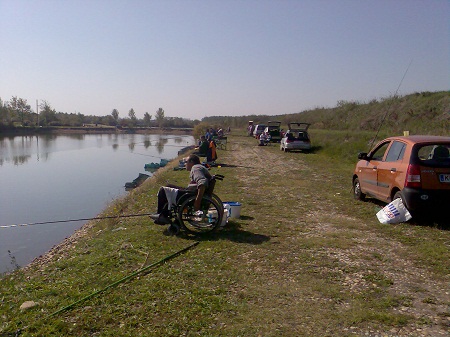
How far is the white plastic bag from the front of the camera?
285 inches

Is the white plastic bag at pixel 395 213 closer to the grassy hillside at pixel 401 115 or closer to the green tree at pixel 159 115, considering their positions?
the grassy hillside at pixel 401 115

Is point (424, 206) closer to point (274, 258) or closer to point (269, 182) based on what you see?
point (274, 258)

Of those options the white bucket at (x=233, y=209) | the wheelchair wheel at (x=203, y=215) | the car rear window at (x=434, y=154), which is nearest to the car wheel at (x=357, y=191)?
the car rear window at (x=434, y=154)

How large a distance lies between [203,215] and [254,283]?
2168 mm

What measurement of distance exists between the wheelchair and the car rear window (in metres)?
3.65

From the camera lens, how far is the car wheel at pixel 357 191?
979cm

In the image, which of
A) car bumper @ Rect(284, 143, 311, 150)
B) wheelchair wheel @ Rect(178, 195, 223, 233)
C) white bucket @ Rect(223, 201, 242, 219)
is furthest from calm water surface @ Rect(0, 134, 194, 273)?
car bumper @ Rect(284, 143, 311, 150)

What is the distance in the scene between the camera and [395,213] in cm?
739

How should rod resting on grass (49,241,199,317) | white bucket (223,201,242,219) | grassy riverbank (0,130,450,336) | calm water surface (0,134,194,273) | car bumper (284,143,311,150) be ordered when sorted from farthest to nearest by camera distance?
car bumper (284,143,311,150)
calm water surface (0,134,194,273)
white bucket (223,201,242,219)
rod resting on grass (49,241,199,317)
grassy riverbank (0,130,450,336)

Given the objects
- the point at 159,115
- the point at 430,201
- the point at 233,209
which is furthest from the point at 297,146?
the point at 159,115

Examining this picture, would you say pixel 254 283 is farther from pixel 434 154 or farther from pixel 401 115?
pixel 401 115

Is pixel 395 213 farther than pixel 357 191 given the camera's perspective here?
No

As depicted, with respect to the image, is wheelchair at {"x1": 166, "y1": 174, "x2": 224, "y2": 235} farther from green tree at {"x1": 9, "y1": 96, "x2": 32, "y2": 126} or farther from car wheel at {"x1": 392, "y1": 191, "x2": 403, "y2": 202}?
green tree at {"x1": 9, "y1": 96, "x2": 32, "y2": 126}

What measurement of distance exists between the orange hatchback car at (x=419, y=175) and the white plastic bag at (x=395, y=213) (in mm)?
120
